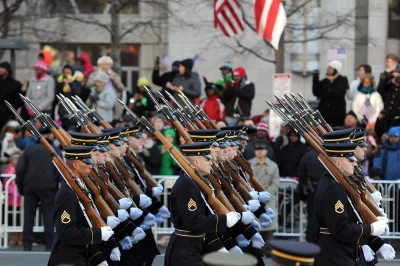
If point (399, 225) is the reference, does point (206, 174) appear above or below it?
above

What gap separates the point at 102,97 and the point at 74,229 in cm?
854

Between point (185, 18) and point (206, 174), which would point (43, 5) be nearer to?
point (185, 18)

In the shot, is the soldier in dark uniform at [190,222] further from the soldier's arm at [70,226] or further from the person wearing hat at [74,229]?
the soldier's arm at [70,226]

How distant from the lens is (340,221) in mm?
10148

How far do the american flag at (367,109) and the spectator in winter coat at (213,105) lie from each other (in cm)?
205

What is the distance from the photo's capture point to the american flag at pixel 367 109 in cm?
1831

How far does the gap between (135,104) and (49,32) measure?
5517mm

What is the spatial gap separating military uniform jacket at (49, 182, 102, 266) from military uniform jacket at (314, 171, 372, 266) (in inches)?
72.5

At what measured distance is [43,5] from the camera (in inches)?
936

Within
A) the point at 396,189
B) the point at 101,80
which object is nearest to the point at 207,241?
the point at 396,189

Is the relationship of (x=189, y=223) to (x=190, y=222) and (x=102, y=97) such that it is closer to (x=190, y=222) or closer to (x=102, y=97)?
(x=190, y=222)

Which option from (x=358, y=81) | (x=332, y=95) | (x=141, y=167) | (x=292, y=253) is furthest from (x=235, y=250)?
(x=358, y=81)

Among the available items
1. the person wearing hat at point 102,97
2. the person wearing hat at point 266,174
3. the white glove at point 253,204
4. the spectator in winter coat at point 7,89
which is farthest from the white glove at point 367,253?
the spectator in winter coat at point 7,89

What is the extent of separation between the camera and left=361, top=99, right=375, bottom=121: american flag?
18.3 m
